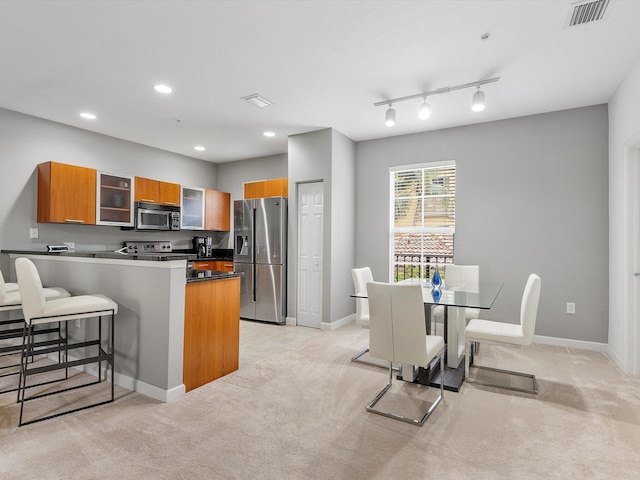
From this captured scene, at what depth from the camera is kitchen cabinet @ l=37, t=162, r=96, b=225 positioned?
413 cm

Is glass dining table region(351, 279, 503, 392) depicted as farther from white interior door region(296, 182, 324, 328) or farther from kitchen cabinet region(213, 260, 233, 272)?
kitchen cabinet region(213, 260, 233, 272)

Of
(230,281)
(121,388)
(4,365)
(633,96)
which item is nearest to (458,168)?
(633,96)

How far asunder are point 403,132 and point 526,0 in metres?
2.67

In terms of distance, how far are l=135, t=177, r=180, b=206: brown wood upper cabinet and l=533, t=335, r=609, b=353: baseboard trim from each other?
5462 mm

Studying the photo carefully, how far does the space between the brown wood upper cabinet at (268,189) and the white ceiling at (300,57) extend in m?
1.25

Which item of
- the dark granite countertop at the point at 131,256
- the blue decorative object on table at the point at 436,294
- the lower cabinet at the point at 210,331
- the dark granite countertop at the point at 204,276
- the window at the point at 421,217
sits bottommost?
the lower cabinet at the point at 210,331

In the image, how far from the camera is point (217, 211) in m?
6.37

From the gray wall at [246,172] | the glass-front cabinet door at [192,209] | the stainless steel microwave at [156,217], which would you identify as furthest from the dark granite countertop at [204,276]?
the gray wall at [246,172]

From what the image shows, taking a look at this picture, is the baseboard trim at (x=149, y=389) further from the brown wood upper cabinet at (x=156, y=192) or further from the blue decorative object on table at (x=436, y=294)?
the brown wood upper cabinet at (x=156, y=192)

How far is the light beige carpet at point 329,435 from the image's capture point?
1.79 m

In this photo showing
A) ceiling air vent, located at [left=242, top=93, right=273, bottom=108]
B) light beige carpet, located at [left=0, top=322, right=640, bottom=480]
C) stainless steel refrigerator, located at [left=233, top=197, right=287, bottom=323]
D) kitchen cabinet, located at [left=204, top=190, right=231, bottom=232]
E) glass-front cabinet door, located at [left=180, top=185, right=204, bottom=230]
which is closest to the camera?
light beige carpet, located at [left=0, top=322, right=640, bottom=480]

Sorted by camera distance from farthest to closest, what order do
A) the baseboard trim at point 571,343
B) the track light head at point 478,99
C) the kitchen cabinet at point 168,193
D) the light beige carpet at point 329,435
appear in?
the kitchen cabinet at point 168,193
the baseboard trim at point 571,343
the track light head at point 478,99
the light beige carpet at point 329,435

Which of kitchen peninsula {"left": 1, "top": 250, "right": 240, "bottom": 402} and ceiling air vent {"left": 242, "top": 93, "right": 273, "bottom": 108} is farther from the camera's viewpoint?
ceiling air vent {"left": 242, "top": 93, "right": 273, "bottom": 108}

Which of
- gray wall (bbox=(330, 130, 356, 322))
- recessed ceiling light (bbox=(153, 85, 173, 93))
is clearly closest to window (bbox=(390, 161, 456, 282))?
gray wall (bbox=(330, 130, 356, 322))
